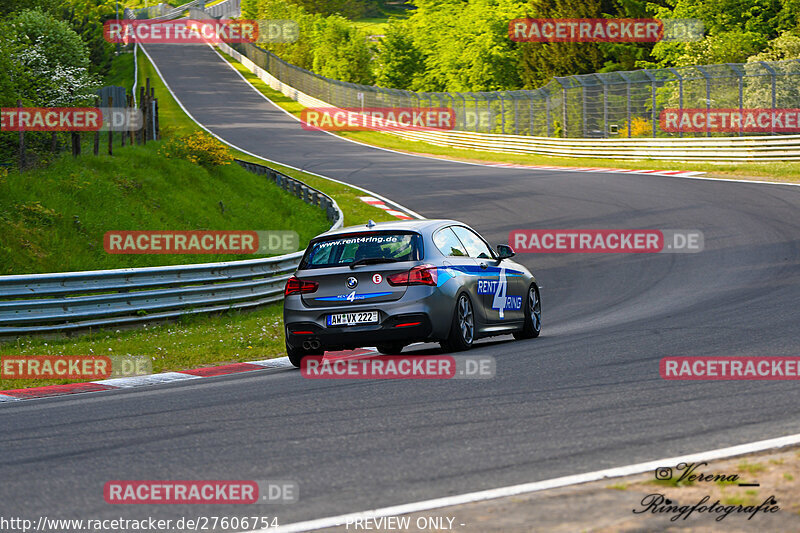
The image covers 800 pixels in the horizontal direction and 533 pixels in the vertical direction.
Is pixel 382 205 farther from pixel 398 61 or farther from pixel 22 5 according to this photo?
pixel 398 61

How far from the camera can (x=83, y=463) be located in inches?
249

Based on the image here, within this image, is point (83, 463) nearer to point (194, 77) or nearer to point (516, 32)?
point (516, 32)

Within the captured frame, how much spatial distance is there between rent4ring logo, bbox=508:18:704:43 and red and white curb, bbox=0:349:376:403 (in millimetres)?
49667

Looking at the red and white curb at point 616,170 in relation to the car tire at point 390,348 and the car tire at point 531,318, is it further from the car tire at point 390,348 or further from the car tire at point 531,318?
the car tire at point 390,348

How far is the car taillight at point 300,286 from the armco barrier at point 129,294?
4.71 m

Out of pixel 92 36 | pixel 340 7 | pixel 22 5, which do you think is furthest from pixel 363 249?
pixel 340 7

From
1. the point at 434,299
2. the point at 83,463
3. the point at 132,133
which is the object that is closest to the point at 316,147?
the point at 132,133

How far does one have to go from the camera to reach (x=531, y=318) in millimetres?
12703

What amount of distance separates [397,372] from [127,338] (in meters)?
6.13

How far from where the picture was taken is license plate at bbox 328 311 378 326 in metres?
10.4

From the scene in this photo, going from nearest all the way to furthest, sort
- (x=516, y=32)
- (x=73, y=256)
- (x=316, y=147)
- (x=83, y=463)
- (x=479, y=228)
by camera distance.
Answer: (x=83, y=463)
(x=73, y=256)
(x=479, y=228)
(x=316, y=147)
(x=516, y=32)

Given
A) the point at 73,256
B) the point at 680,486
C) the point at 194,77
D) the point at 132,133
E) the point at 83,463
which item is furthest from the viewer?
the point at 194,77

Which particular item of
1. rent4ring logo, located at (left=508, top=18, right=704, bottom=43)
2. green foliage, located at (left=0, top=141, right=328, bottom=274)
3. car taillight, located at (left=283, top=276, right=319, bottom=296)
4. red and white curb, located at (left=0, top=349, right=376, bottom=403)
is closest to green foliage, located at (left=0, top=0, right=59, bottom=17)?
rent4ring logo, located at (left=508, top=18, right=704, bottom=43)

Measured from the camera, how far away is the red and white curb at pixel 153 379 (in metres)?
10.4
